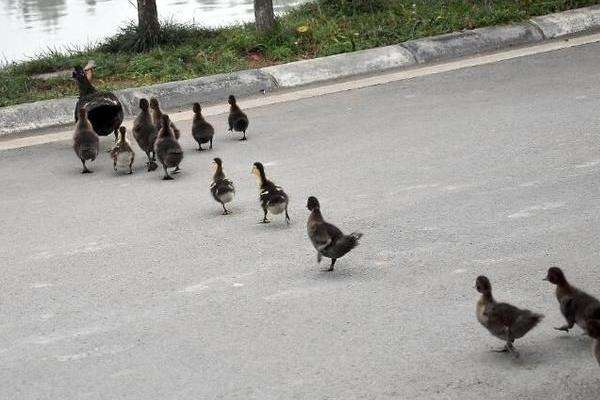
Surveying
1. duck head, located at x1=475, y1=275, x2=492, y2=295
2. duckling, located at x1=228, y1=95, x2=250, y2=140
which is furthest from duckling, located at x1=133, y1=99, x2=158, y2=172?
duck head, located at x1=475, y1=275, x2=492, y2=295

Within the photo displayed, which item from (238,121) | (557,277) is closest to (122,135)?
(238,121)

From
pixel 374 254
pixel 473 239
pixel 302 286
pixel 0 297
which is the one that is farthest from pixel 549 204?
pixel 0 297

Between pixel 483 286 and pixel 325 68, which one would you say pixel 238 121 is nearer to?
pixel 325 68

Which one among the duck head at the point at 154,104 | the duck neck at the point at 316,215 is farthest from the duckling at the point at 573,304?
the duck head at the point at 154,104

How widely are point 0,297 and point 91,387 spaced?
1.69 m

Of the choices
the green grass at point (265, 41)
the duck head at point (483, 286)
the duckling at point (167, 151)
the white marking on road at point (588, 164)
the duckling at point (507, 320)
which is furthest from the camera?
the green grass at point (265, 41)

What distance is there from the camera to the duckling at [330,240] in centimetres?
699

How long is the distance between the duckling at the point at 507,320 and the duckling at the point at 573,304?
257 millimetres

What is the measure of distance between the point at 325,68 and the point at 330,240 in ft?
21.6

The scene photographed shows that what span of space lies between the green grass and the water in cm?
164

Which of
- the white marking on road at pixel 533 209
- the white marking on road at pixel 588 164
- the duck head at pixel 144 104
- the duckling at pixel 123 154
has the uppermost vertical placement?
the duck head at pixel 144 104

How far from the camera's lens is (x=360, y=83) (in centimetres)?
1285

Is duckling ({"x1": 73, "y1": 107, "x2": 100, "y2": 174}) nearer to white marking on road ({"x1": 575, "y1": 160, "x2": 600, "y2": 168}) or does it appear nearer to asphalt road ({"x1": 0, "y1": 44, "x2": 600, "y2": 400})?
asphalt road ({"x1": 0, "y1": 44, "x2": 600, "y2": 400})

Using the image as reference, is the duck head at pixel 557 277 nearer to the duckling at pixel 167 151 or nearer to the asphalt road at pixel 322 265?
the asphalt road at pixel 322 265
